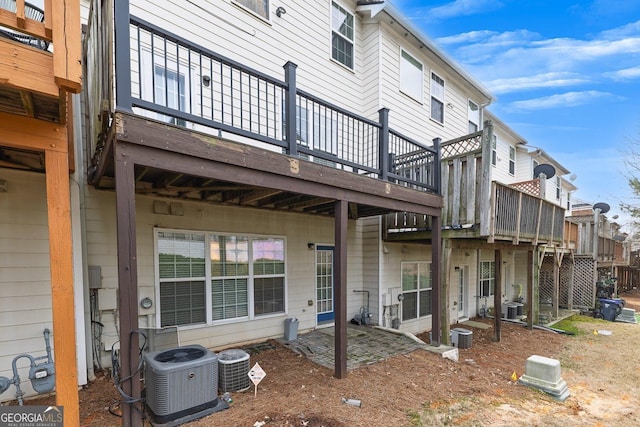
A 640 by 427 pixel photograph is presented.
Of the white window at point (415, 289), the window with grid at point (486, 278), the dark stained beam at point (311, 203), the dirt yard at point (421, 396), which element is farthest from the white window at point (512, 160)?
the dark stained beam at point (311, 203)

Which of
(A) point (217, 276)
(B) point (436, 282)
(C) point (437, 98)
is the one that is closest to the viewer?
(A) point (217, 276)

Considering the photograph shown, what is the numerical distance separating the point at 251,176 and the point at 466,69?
9.69m

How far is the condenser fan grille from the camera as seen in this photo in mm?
3449

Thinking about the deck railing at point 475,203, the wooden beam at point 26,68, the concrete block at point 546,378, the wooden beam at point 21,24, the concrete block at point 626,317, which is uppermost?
the wooden beam at point 21,24

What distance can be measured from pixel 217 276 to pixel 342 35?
6.72 m

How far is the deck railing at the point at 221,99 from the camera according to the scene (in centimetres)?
296

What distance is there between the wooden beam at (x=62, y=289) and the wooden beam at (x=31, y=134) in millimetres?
81

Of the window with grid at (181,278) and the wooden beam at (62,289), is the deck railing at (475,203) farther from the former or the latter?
the wooden beam at (62,289)

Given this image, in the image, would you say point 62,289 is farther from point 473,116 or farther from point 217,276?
point 473,116

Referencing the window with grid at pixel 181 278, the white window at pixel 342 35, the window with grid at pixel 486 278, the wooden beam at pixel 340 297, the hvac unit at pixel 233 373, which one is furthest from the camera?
the window with grid at pixel 486 278

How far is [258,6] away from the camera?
6.39 metres

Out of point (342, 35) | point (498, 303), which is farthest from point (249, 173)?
point (498, 303)

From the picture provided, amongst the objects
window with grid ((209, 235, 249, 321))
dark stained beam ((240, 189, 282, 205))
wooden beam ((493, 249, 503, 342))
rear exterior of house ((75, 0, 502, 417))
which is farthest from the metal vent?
wooden beam ((493, 249, 503, 342))

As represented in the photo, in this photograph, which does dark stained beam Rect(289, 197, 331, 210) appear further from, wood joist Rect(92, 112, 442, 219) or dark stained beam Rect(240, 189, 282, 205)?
dark stained beam Rect(240, 189, 282, 205)
